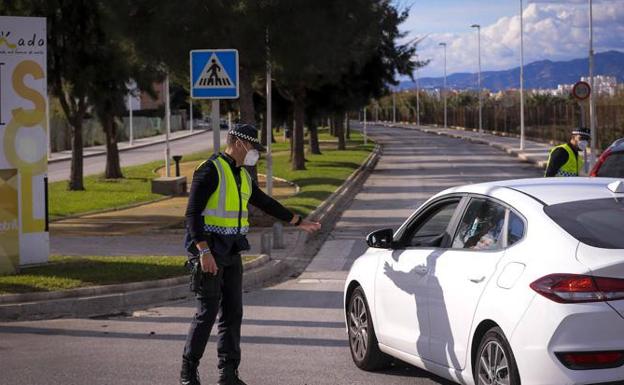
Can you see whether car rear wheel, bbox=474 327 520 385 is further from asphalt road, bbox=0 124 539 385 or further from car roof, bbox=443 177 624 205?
asphalt road, bbox=0 124 539 385

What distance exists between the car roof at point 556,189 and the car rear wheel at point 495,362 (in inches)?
35.7

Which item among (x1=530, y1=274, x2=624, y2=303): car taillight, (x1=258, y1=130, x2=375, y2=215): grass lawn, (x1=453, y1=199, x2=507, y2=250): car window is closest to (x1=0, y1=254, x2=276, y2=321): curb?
(x1=453, y1=199, x2=507, y2=250): car window

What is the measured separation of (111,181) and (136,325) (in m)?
24.7

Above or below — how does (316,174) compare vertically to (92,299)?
above

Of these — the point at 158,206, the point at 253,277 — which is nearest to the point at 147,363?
the point at 253,277

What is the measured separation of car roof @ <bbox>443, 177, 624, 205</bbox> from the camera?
20.1 ft

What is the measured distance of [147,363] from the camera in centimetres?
809

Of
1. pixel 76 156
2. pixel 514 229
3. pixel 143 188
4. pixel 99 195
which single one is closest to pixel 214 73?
pixel 514 229

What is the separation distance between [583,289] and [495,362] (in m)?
0.77

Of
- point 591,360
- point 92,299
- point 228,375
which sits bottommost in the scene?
point 92,299

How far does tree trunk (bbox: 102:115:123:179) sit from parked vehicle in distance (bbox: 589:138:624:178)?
75.3ft

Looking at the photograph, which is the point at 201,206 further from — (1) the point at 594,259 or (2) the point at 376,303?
(1) the point at 594,259

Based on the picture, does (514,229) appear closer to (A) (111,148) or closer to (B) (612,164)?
(B) (612,164)

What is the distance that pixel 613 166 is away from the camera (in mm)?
11891
